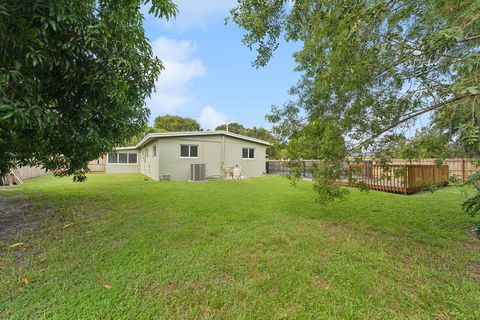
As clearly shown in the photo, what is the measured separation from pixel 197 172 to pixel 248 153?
4526mm

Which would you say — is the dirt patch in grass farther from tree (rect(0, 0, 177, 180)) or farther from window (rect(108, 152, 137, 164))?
window (rect(108, 152, 137, 164))

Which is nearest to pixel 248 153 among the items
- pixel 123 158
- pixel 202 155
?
pixel 202 155

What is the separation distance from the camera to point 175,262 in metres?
3.32

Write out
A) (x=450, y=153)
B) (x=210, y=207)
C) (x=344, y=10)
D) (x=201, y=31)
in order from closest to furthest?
(x=344, y=10), (x=450, y=153), (x=210, y=207), (x=201, y=31)

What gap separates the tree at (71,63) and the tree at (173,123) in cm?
3484

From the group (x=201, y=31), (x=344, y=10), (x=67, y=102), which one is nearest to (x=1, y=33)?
(x=67, y=102)

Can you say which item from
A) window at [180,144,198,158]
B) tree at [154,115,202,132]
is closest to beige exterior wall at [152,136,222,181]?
window at [180,144,198,158]

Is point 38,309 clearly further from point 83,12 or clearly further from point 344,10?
point 344,10

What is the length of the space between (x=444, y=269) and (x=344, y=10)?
351cm

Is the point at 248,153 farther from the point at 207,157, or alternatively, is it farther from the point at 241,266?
the point at 241,266

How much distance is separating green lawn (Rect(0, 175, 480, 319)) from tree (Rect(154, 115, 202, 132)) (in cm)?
3296

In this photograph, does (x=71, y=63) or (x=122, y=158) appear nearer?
(x=71, y=63)

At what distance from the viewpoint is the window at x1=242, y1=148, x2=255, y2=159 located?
16.8 meters

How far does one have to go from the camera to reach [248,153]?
17.0 m
